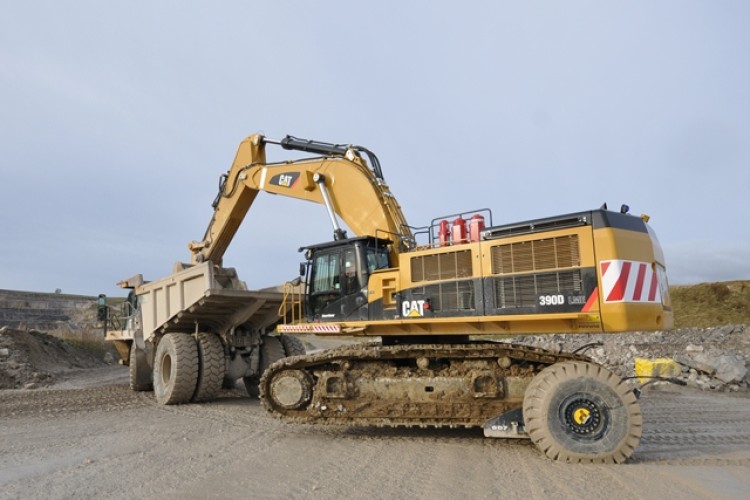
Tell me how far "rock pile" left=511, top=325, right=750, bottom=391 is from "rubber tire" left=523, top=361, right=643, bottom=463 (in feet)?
2.24

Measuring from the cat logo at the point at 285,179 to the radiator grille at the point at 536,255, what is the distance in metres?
4.93

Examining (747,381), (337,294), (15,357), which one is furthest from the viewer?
(15,357)

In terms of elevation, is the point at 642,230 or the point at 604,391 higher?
the point at 642,230

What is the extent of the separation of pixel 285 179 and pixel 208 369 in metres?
4.26

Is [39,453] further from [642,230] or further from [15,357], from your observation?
[15,357]

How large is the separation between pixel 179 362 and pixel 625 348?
55.7ft

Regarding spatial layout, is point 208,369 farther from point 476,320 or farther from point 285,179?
point 476,320

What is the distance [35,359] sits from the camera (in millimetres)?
22094

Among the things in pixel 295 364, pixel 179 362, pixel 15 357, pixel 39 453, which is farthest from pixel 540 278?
pixel 15 357

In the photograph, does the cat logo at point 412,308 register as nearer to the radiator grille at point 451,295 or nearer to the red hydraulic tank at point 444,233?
the radiator grille at point 451,295

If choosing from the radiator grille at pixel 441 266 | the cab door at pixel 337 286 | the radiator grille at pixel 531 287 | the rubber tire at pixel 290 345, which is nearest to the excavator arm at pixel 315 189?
the cab door at pixel 337 286

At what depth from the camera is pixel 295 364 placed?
8000mm

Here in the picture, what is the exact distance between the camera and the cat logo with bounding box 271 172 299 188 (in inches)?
429

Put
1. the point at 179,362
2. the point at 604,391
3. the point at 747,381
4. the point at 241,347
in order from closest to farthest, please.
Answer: the point at 604,391, the point at 179,362, the point at 241,347, the point at 747,381
